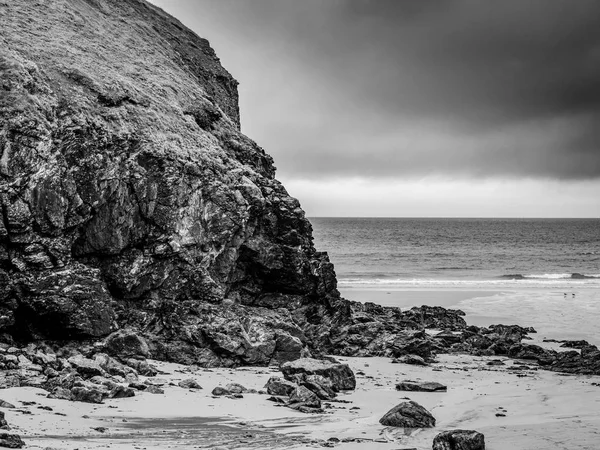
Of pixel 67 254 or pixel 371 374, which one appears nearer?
pixel 67 254

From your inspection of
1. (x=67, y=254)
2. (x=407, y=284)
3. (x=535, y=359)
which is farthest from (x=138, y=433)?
(x=407, y=284)

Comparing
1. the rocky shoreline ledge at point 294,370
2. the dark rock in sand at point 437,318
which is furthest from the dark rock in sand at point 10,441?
the dark rock in sand at point 437,318

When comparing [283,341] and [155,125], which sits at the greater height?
[155,125]

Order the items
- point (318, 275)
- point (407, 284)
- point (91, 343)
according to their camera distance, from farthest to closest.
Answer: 1. point (407, 284)
2. point (318, 275)
3. point (91, 343)

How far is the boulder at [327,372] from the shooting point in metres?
18.2

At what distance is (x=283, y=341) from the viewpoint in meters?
21.8

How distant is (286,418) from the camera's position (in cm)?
1459

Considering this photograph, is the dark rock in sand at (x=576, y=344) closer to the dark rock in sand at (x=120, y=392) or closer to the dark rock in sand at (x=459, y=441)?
the dark rock in sand at (x=459, y=441)

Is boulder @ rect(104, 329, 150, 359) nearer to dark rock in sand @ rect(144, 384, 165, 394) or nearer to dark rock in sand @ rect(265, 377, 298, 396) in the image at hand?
dark rock in sand @ rect(144, 384, 165, 394)

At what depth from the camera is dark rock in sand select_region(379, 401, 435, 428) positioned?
14.5 m

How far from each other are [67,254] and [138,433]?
9114mm

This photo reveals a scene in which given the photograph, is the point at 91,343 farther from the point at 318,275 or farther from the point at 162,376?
the point at 318,275

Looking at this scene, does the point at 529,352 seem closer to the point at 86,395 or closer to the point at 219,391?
the point at 219,391

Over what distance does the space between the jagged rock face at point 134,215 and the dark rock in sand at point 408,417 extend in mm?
7079
